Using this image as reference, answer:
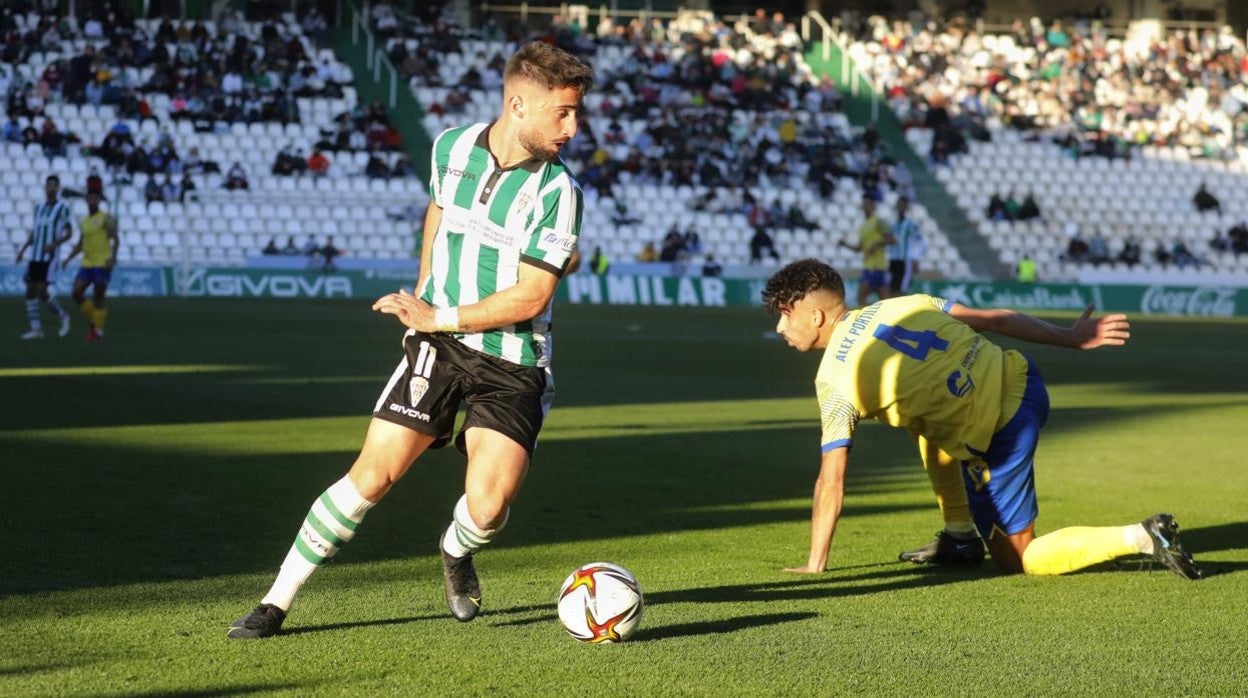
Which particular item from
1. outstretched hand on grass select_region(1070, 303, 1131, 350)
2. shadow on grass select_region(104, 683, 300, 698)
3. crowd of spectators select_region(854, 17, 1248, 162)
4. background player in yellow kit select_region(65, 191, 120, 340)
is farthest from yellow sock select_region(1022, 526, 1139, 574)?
crowd of spectators select_region(854, 17, 1248, 162)

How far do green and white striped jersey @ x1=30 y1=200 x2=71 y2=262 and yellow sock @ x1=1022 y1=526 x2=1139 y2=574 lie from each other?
58.2 feet

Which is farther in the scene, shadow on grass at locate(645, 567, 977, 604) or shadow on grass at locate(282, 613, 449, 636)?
shadow on grass at locate(645, 567, 977, 604)

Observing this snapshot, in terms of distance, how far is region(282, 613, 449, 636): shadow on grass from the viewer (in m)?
5.57

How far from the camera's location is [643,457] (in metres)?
11.1

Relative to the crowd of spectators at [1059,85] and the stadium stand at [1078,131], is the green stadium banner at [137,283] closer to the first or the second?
the stadium stand at [1078,131]

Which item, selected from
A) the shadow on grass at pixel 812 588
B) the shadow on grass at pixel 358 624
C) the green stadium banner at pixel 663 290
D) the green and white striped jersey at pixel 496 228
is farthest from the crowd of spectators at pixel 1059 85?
the green and white striped jersey at pixel 496 228

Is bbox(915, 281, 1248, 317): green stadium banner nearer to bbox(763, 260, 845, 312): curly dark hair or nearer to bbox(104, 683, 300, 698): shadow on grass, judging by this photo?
bbox(763, 260, 845, 312): curly dark hair

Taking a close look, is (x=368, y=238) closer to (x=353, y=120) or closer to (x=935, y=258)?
(x=353, y=120)

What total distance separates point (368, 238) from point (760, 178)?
33.8 ft

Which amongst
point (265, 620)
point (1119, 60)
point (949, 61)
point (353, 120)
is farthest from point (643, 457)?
point (1119, 60)

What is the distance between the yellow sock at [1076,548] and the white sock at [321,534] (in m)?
2.91

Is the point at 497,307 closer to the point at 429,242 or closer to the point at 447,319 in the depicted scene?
the point at 447,319

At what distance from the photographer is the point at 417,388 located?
544 centimetres

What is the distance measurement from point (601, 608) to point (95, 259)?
17860mm
